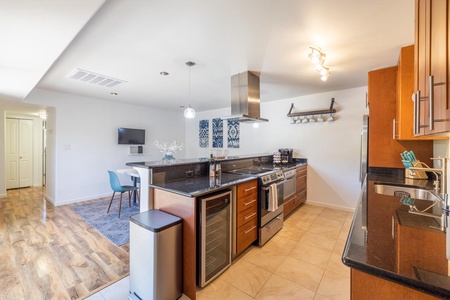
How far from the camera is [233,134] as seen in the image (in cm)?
568

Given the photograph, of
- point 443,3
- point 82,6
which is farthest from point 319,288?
point 82,6

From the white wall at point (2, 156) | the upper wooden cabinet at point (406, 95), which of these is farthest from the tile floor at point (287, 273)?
the white wall at point (2, 156)

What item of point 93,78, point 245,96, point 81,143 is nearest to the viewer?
point 245,96

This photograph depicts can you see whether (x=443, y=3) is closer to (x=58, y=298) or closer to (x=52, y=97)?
(x=58, y=298)

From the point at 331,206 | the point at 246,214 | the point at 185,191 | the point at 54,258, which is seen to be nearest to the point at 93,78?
the point at 54,258

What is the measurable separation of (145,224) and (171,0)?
71.8 inches

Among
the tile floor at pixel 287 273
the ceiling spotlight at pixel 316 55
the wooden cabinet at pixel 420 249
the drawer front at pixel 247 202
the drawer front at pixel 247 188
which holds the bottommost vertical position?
the tile floor at pixel 287 273

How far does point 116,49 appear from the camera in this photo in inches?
91.4

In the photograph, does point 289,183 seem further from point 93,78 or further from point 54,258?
point 93,78

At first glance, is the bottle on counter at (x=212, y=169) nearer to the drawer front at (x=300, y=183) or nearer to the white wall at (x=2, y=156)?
the drawer front at (x=300, y=183)

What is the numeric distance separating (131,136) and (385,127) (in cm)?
547

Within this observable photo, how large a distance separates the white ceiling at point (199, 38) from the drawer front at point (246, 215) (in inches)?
76.7

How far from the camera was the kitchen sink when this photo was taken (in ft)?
6.02

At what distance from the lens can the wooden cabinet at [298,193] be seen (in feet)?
11.5
